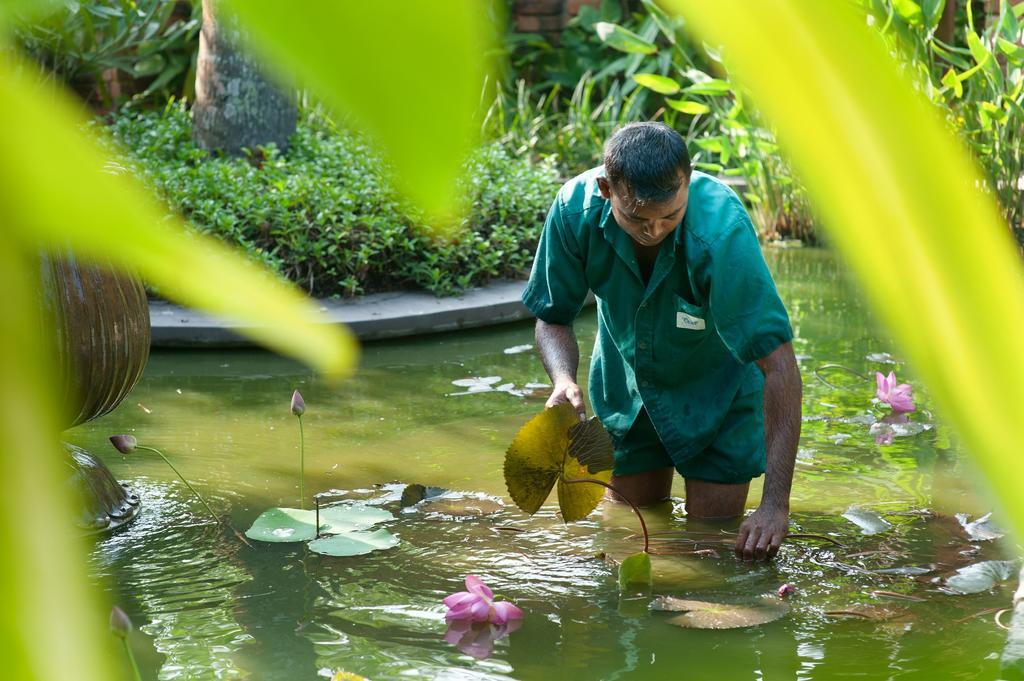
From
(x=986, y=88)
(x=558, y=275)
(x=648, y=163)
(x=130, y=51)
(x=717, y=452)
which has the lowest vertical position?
(x=717, y=452)

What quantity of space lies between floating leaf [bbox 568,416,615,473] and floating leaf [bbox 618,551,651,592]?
26 cm

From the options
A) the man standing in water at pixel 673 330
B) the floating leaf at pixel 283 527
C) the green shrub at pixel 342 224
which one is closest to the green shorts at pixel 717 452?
the man standing in water at pixel 673 330

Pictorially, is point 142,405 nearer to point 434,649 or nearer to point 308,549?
point 308,549

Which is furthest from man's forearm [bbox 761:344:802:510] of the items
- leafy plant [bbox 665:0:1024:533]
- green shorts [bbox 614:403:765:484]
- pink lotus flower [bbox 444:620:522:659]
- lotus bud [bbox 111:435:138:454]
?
leafy plant [bbox 665:0:1024:533]

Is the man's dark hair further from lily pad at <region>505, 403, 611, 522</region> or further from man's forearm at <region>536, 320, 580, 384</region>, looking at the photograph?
man's forearm at <region>536, 320, 580, 384</region>

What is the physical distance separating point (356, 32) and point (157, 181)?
19.9 ft

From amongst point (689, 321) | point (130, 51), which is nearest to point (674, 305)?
point (689, 321)

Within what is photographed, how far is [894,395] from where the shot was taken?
402 cm

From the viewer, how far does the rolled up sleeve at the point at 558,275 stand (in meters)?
3.30

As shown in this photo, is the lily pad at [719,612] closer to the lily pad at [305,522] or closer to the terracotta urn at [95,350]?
the lily pad at [305,522]

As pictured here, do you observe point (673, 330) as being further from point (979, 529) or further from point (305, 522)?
point (305, 522)

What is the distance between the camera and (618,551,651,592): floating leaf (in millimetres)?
2732

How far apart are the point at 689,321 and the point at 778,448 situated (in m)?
0.43

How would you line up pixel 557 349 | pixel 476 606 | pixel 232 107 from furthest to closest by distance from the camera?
pixel 232 107
pixel 557 349
pixel 476 606
